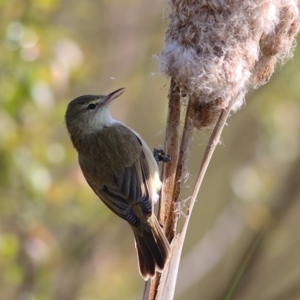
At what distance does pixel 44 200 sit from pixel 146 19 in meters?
2.26

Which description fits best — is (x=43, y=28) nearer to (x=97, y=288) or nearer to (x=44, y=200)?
(x=44, y=200)

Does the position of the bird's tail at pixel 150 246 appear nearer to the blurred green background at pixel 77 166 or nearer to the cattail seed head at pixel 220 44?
the cattail seed head at pixel 220 44

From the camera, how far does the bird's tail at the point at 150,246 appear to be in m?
3.29

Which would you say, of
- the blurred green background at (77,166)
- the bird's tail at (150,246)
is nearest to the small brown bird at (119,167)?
the bird's tail at (150,246)

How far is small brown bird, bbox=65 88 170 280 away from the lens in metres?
3.96

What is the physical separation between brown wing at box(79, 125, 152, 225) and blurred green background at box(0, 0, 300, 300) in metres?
0.92

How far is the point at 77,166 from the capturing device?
6.40 meters

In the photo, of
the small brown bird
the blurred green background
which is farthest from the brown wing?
the blurred green background

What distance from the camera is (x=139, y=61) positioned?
6.66 metres

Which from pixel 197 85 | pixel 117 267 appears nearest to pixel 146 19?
pixel 117 267

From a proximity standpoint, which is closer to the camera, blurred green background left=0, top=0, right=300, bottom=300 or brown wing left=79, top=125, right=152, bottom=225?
brown wing left=79, top=125, right=152, bottom=225

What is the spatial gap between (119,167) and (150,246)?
77 cm

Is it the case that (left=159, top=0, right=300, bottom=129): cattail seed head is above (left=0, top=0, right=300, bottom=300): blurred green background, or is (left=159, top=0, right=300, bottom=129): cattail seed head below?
above

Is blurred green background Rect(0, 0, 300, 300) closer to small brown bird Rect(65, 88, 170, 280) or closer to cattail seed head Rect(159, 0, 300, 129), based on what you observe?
small brown bird Rect(65, 88, 170, 280)
